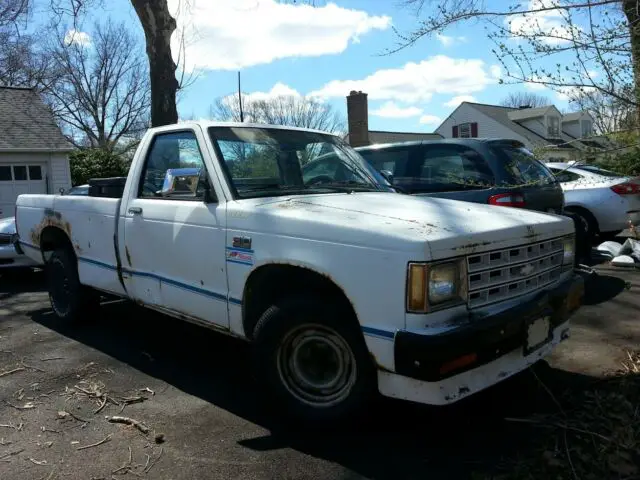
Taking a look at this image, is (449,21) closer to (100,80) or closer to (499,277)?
(499,277)

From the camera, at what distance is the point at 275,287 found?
348 centimetres

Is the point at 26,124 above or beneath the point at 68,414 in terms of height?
above

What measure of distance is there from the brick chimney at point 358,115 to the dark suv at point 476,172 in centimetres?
2045

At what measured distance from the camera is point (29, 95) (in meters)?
21.1

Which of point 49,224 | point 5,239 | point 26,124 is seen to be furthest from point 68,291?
point 26,124

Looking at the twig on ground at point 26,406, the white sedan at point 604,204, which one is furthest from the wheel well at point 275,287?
the white sedan at point 604,204

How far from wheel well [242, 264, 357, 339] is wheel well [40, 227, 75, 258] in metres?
2.71

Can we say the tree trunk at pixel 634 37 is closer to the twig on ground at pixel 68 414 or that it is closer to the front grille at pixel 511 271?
the front grille at pixel 511 271

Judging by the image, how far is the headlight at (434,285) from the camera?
269 cm

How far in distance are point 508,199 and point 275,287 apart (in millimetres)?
3299

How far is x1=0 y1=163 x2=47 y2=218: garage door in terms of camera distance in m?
17.4

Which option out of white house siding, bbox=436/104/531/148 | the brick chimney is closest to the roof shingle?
the brick chimney

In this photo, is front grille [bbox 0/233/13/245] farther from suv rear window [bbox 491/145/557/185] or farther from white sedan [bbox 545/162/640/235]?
white sedan [bbox 545/162/640/235]

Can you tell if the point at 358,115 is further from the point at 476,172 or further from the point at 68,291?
the point at 68,291
